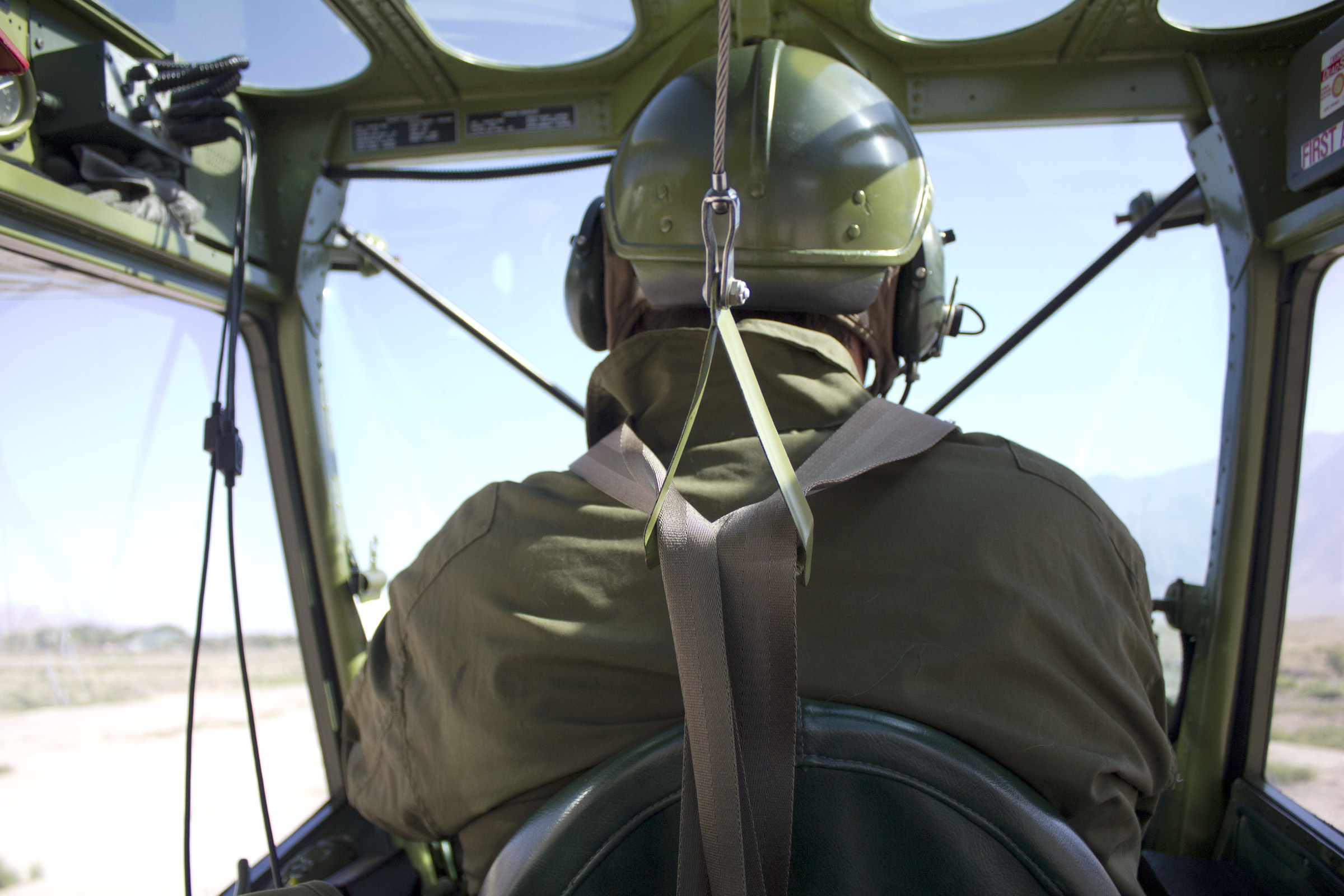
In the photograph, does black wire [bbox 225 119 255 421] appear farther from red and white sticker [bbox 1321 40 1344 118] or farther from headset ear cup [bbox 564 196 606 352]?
red and white sticker [bbox 1321 40 1344 118]

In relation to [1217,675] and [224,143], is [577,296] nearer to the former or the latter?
[224,143]

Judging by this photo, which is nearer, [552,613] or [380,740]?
[552,613]

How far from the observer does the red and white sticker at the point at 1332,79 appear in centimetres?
166

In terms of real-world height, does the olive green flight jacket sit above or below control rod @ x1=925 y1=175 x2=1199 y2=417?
below

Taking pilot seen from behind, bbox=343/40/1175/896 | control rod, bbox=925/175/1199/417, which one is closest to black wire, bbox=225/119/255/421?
pilot seen from behind, bbox=343/40/1175/896

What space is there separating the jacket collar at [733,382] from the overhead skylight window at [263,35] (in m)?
1.32

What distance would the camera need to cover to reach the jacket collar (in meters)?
1.14

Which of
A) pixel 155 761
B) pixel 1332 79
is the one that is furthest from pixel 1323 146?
pixel 155 761

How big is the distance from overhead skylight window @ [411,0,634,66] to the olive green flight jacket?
3.69 feet

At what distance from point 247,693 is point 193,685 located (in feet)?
0.33

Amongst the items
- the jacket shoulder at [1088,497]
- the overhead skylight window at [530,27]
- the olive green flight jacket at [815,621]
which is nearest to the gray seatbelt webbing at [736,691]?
the olive green flight jacket at [815,621]

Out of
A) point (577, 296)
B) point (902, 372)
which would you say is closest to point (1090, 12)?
point (902, 372)

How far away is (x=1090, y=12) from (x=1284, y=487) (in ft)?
3.76

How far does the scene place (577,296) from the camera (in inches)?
65.4
